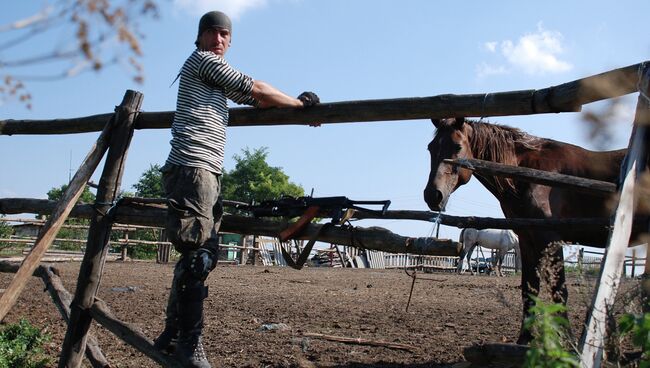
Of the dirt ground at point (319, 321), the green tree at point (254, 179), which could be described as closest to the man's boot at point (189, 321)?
the dirt ground at point (319, 321)

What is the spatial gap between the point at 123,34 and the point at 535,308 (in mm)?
1224

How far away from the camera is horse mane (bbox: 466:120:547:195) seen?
17.7ft

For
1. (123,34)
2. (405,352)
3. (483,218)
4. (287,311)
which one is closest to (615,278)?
(483,218)

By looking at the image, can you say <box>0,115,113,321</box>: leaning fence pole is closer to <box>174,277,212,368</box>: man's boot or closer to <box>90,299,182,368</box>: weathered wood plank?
<box>90,299,182,368</box>: weathered wood plank

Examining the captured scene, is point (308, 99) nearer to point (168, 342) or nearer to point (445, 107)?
point (445, 107)

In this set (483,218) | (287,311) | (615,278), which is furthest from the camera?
(287,311)

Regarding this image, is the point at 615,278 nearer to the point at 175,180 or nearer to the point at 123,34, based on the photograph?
the point at 123,34

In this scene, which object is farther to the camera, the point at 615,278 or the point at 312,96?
the point at 312,96

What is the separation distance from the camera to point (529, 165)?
214 inches

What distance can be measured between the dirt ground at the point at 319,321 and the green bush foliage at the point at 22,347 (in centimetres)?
16

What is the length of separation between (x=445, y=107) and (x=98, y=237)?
98.3 inches

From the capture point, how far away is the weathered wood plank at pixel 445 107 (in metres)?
2.75

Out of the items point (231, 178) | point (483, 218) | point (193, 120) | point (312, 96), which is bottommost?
point (483, 218)

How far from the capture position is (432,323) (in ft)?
21.5
